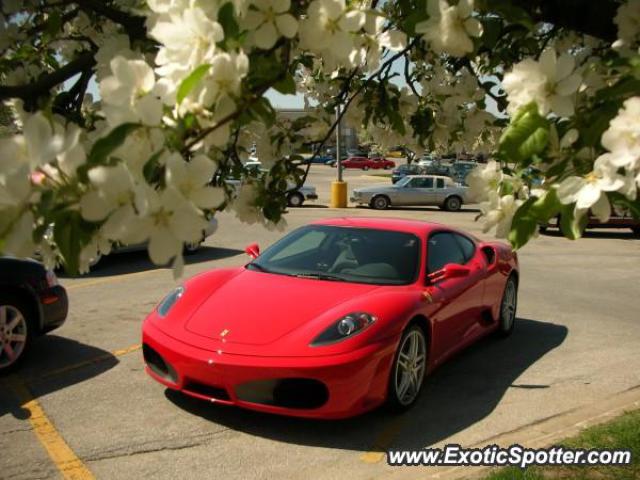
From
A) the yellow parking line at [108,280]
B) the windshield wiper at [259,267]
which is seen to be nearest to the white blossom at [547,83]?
the windshield wiper at [259,267]

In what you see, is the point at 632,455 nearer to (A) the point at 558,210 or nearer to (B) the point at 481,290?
(B) the point at 481,290

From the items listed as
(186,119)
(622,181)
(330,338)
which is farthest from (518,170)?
(330,338)

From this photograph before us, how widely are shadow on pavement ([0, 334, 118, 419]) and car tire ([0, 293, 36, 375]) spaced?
100 millimetres

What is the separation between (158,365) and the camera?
188 inches

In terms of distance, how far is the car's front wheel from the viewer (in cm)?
545

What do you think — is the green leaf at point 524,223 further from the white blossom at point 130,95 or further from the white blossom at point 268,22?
the white blossom at point 130,95

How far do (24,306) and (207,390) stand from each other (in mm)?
2295

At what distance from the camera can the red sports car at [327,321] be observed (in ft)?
13.7

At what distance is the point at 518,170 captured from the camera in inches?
79.7

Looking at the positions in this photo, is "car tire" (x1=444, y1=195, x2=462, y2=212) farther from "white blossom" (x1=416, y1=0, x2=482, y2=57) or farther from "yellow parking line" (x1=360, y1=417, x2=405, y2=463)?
"white blossom" (x1=416, y1=0, x2=482, y2=57)

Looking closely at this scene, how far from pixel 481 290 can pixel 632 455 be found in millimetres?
2363

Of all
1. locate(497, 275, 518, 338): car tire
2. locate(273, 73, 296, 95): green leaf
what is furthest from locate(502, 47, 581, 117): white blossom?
locate(497, 275, 518, 338): car tire

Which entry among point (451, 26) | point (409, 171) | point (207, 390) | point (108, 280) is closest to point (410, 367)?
point (207, 390)

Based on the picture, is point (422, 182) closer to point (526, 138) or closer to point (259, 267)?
point (259, 267)
